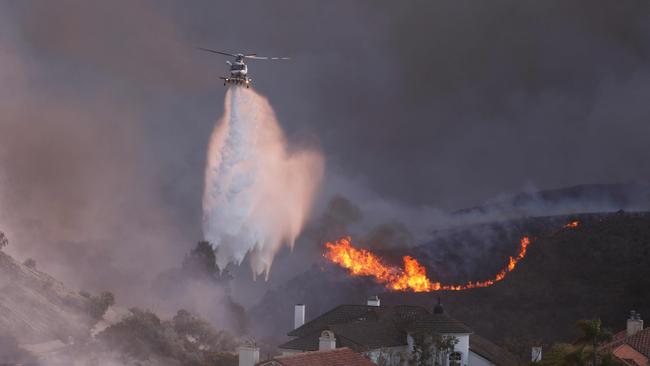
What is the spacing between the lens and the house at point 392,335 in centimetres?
7856

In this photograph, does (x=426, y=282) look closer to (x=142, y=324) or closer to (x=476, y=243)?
(x=476, y=243)

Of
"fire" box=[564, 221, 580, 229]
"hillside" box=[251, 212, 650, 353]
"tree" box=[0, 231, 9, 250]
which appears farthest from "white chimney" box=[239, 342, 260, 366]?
"fire" box=[564, 221, 580, 229]

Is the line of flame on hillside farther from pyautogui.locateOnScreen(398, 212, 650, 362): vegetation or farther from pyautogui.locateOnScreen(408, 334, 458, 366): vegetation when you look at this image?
pyautogui.locateOnScreen(408, 334, 458, 366): vegetation

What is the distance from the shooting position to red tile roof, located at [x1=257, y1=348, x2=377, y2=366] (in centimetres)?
5703

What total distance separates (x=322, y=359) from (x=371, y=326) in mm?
24389

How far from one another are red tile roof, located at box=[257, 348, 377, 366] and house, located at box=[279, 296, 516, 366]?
10.9m

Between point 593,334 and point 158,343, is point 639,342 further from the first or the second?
point 158,343

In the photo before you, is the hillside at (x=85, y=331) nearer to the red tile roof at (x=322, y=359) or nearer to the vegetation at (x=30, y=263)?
the vegetation at (x=30, y=263)

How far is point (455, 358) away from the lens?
82.8 metres

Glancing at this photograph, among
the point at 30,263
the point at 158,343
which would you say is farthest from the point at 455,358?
the point at 30,263

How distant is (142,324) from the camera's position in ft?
317

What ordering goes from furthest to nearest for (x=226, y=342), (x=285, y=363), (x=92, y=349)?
(x=226, y=342) < (x=92, y=349) < (x=285, y=363)

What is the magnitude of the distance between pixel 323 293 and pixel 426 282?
13153 mm

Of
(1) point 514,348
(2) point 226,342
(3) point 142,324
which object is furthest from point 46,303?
(1) point 514,348
